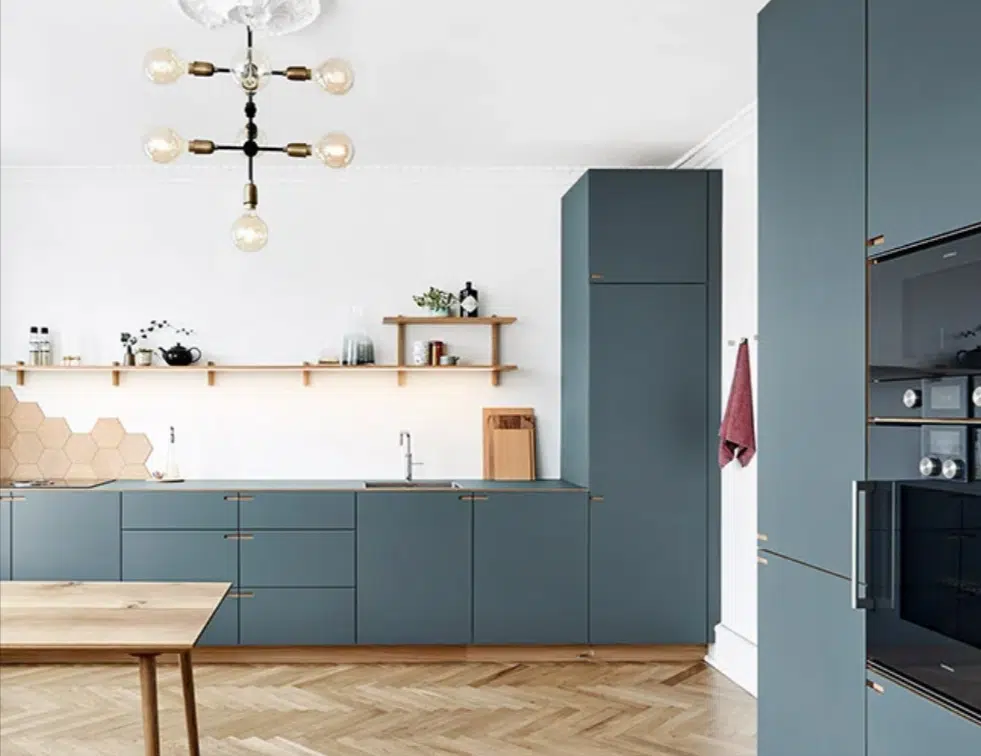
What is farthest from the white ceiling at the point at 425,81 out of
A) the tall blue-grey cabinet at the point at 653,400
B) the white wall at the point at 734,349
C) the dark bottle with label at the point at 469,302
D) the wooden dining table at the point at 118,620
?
the wooden dining table at the point at 118,620

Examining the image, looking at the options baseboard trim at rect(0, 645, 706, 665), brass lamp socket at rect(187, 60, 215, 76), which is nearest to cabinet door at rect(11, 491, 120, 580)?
baseboard trim at rect(0, 645, 706, 665)

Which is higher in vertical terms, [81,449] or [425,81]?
[425,81]

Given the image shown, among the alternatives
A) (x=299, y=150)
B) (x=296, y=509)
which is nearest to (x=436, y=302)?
(x=296, y=509)

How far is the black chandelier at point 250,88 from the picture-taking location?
307cm

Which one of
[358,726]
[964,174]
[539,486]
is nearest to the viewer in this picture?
[964,174]

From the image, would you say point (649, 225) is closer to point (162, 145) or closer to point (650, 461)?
point (650, 461)

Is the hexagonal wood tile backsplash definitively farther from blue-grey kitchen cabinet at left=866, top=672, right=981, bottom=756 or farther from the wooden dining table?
blue-grey kitchen cabinet at left=866, top=672, right=981, bottom=756

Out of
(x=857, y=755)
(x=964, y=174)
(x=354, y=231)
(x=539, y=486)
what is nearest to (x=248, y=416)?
(x=354, y=231)

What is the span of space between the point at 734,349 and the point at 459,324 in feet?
5.10

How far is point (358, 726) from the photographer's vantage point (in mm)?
4363

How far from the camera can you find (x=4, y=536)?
17.4 feet

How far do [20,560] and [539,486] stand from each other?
8.41 ft

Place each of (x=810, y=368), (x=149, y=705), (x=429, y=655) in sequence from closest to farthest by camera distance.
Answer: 1. (x=810, y=368)
2. (x=149, y=705)
3. (x=429, y=655)

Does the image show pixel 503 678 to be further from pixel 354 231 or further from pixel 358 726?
pixel 354 231
